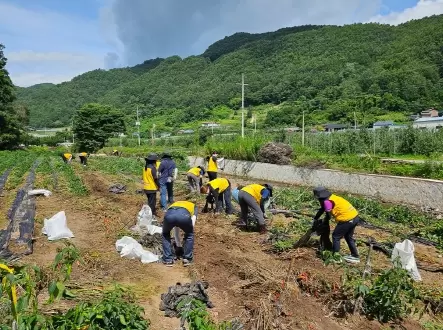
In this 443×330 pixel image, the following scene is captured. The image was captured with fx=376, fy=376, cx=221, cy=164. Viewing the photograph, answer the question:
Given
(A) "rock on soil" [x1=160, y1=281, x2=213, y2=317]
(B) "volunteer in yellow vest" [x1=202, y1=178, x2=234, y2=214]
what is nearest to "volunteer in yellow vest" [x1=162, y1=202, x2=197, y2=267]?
(A) "rock on soil" [x1=160, y1=281, x2=213, y2=317]

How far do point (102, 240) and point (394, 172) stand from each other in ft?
36.1

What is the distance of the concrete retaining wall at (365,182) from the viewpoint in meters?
11.6

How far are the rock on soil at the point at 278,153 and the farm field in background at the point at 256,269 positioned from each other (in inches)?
296

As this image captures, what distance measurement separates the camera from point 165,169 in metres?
10.3

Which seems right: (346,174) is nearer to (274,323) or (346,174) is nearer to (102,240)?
(102,240)

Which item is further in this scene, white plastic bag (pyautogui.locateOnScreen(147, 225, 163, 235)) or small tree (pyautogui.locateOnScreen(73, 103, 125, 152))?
small tree (pyautogui.locateOnScreen(73, 103, 125, 152))

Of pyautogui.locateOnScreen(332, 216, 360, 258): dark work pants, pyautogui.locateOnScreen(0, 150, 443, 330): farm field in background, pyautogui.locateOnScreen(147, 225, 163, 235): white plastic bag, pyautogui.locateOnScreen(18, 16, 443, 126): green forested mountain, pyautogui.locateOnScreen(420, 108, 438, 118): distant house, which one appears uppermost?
pyautogui.locateOnScreen(18, 16, 443, 126): green forested mountain

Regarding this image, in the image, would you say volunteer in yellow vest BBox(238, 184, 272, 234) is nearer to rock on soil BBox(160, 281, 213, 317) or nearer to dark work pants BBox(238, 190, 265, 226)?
dark work pants BBox(238, 190, 265, 226)

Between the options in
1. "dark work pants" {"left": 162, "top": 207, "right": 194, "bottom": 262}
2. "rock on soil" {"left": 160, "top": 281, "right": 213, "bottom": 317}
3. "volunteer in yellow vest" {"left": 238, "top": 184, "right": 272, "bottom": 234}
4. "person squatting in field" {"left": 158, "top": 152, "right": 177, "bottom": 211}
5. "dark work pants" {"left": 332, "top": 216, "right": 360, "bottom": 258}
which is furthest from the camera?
"person squatting in field" {"left": 158, "top": 152, "right": 177, "bottom": 211}

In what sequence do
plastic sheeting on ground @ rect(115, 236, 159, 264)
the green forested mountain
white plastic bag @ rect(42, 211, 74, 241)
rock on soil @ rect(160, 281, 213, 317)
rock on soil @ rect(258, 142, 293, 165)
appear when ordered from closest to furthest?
rock on soil @ rect(160, 281, 213, 317) → plastic sheeting on ground @ rect(115, 236, 159, 264) → white plastic bag @ rect(42, 211, 74, 241) → rock on soil @ rect(258, 142, 293, 165) → the green forested mountain

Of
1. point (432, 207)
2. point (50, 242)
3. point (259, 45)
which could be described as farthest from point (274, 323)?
point (259, 45)

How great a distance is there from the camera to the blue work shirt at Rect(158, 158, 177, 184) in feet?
33.6

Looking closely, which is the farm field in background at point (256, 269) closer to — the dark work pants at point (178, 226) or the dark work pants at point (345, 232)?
the dark work pants at point (178, 226)

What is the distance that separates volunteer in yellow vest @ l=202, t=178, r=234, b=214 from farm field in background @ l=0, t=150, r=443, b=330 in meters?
0.41
